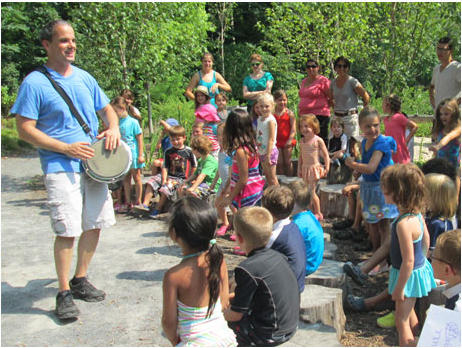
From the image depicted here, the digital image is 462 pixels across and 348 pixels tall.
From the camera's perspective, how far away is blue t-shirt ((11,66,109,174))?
3688 millimetres

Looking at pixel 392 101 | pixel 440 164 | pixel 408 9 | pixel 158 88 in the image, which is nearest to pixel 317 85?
pixel 392 101

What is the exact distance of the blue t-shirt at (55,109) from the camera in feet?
12.1

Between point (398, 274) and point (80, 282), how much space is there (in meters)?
2.35

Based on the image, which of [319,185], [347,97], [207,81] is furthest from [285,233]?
[207,81]

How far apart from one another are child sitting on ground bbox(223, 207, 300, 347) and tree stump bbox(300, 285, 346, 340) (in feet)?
1.53

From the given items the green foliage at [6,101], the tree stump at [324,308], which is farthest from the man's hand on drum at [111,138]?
the green foliage at [6,101]

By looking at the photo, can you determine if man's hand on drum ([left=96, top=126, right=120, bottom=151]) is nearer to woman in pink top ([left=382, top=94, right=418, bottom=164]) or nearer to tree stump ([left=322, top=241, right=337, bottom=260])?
tree stump ([left=322, top=241, right=337, bottom=260])

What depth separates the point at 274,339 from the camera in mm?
3027

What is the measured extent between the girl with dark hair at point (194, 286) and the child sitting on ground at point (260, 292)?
0.96 feet

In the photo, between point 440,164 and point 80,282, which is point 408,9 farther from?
point 80,282

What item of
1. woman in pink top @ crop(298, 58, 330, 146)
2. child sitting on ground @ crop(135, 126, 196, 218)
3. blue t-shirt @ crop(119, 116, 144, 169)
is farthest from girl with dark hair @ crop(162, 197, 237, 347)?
woman in pink top @ crop(298, 58, 330, 146)

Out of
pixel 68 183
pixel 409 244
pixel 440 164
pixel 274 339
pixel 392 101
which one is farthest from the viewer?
pixel 392 101

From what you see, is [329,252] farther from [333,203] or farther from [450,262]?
[450,262]

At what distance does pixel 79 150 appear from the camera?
12.2 ft
